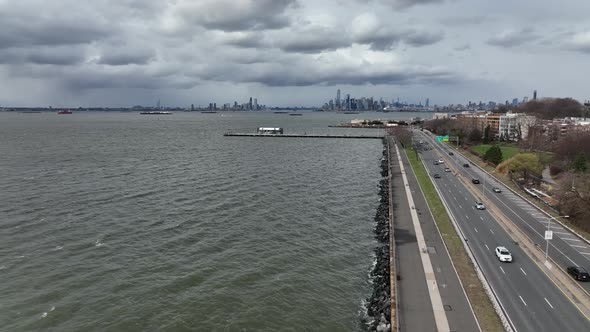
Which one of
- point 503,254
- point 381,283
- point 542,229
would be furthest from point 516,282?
point 542,229

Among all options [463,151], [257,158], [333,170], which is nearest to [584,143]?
[463,151]

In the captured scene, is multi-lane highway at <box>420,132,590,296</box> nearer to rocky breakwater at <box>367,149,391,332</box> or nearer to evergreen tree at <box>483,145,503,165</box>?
rocky breakwater at <box>367,149,391,332</box>

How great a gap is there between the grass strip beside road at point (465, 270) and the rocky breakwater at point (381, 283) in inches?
249

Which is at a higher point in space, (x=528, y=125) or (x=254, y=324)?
(x=528, y=125)

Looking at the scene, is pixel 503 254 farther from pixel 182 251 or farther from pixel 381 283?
pixel 182 251

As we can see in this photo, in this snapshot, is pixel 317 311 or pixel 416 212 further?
pixel 416 212

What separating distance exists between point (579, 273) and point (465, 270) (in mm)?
9246

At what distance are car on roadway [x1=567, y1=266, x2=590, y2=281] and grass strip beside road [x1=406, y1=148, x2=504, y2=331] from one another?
26.8ft

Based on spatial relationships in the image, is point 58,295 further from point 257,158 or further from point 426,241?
point 257,158

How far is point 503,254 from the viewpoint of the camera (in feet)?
137

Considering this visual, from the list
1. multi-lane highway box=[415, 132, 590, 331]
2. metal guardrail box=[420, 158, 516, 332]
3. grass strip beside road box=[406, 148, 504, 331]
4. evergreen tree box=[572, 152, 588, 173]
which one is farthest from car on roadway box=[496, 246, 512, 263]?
evergreen tree box=[572, 152, 588, 173]

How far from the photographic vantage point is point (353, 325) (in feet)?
112

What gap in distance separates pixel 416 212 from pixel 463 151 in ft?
305

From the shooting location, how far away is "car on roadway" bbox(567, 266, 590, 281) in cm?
3675
